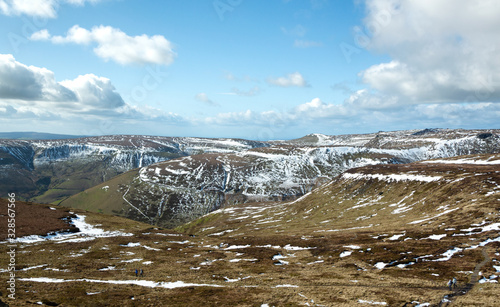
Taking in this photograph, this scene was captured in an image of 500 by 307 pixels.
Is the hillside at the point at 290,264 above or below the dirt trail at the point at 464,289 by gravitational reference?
below

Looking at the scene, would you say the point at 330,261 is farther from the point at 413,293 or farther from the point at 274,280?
the point at 413,293

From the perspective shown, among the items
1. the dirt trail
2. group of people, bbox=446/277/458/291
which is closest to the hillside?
the dirt trail

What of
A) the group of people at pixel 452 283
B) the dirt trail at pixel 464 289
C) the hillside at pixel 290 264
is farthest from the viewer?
the hillside at pixel 290 264

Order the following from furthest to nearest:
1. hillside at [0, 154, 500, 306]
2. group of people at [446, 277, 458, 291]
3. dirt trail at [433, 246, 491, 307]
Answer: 1. hillside at [0, 154, 500, 306]
2. group of people at [446, 277, 458, 291]
3. dirt trail at [433, 246, 491, 307]

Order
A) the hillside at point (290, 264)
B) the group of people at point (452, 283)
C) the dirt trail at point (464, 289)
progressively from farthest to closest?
1. the hillside at point (290, 264)
2. the group of people at point (452, 283)
3. the dirt trail at point (464, 289)

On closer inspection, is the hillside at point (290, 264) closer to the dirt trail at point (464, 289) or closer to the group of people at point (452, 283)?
the dirt trail at point (464, 289)

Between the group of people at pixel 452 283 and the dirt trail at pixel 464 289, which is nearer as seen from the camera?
the dirt trail at pixel 464 289

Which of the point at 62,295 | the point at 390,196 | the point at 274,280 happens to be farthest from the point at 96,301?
the point at 390,196

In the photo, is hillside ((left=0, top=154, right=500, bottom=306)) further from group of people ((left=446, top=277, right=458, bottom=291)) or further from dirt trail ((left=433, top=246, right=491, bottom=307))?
group of people ((left=446, top=277, right=458, bottom=291))

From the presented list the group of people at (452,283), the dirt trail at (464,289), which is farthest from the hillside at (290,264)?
the group of people at (452,283)
